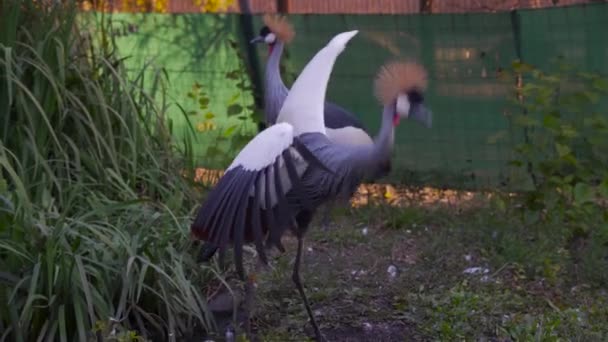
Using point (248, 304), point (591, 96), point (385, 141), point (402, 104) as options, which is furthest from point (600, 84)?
point (248, 304)

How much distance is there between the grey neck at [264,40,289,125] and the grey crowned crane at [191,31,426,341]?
1.54 metres

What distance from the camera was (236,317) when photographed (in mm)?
5691

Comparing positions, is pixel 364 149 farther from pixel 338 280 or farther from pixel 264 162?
pixel 338 280

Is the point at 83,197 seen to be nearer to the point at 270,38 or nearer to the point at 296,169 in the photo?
the point at 296,169

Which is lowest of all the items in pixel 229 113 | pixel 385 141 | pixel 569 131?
pixel 229 113

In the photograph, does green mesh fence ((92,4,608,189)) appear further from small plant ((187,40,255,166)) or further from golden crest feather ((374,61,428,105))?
golden crest feather ((374,61,428,105))

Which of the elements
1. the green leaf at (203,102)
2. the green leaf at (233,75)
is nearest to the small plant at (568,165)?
the green leaf at (233,75)

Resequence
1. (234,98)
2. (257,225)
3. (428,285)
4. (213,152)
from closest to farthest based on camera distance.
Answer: (257,225) < (428,285) < (213,152) < (234,98)

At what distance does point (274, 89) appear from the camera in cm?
763

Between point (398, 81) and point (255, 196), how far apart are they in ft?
3.04

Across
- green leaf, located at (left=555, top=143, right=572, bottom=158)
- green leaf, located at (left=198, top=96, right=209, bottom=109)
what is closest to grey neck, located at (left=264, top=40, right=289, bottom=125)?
green leaf, located at (left=198, top=96, right=209, bottom=109)

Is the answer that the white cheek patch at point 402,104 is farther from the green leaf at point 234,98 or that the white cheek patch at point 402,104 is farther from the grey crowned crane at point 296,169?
the green leaf at point 234,98

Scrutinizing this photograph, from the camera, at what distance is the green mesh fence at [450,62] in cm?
863

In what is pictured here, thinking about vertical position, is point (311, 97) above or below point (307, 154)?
above
